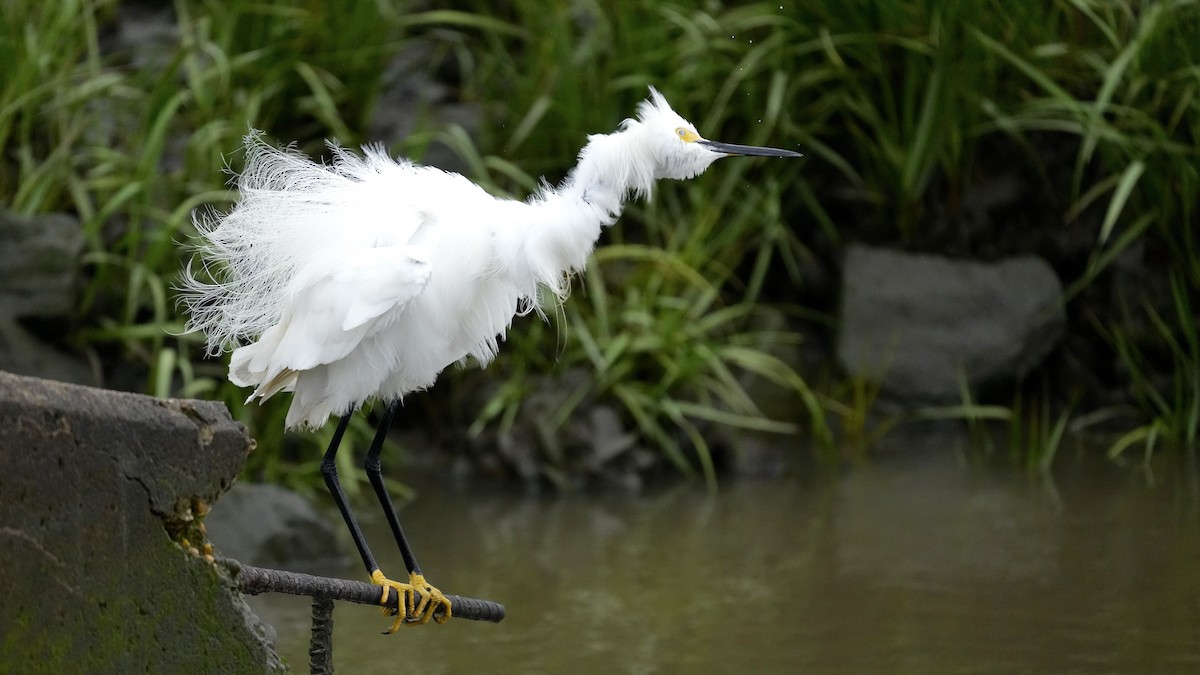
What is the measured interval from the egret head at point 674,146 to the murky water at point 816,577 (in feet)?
4.44

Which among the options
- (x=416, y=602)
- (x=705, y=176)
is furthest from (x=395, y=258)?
(x=705, y=176)

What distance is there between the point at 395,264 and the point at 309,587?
23.2 inches

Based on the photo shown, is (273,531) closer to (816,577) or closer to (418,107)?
(816,577)

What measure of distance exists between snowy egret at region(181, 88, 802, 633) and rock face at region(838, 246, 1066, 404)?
2937 mm

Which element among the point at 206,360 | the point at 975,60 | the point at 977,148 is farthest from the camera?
the point at 977,148

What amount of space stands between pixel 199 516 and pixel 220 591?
A: 0.36ft

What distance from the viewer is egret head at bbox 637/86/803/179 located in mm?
2352

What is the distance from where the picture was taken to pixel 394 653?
3.45 m

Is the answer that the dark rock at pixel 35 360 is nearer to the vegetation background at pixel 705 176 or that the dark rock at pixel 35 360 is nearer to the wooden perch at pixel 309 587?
the vegetation background at pixel 705 176

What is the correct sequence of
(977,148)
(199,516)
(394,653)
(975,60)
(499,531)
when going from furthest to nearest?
(977,148), (975,60), (499,531), (394,653), (199,516)

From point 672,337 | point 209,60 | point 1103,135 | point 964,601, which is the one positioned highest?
point 209,60

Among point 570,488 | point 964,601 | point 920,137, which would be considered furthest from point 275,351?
point 920,137

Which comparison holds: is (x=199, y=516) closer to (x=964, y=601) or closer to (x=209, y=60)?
(x=964, y=601)

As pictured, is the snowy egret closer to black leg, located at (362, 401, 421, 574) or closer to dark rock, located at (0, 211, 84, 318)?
black leg, located at (362, 401, 421, 574)
